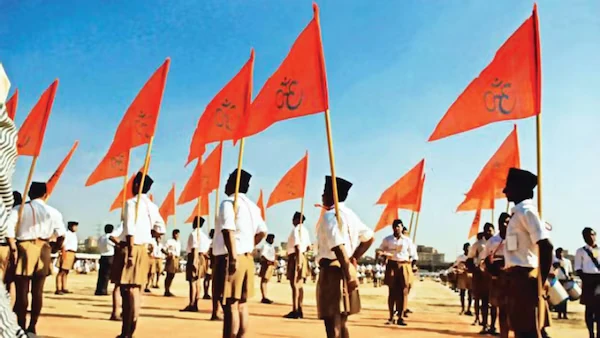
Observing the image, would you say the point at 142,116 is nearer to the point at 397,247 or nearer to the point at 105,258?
the point at 397,247

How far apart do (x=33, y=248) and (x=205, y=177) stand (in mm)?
5265

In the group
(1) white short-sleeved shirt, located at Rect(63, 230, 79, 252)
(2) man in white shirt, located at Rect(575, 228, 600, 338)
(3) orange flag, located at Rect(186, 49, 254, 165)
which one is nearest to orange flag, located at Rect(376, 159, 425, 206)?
(2) man in white shirt, located at Rect(575, 228, 600, 338)

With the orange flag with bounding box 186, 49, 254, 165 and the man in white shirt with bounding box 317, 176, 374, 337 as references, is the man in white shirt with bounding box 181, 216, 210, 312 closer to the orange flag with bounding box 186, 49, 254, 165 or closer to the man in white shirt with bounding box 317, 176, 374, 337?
the orange flag with bounding box 186, 49, 254, 165

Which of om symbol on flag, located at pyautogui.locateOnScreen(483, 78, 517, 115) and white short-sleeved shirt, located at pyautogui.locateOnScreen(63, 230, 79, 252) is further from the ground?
om symbol on flag, located at pyautogui.locateOnScreen(483, 78, 517, 115)

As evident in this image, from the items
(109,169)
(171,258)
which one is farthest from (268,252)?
(109,169)

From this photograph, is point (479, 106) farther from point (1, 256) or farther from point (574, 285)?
point (574, 285)

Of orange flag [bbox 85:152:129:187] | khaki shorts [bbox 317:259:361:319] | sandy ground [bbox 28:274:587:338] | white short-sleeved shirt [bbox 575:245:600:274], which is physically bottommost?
sandy ground [bbox 28:274:587:338]

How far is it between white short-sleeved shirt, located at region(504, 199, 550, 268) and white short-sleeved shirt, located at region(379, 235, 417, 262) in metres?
6.34

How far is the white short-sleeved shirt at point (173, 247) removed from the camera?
18.6 metres

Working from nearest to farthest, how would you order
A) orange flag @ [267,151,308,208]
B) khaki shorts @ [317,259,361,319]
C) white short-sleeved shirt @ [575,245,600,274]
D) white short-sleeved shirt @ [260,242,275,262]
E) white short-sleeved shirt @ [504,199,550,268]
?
1. white short-sleeved shirt @ [504,199,550,268]
2. khaki shorts @ [317,259,361,319]
3. white short-sleeved shirt @ [575,245,600,274]
4. orange flag @ [267,151,308,208]
5. white short-sleeved shirt @ [260,242,275,262]

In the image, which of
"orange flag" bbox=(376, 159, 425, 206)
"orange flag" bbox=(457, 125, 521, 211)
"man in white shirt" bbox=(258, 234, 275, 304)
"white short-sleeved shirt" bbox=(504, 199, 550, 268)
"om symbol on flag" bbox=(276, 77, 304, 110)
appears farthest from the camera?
"man in white shirt" bbox=(258, 234, 275, 304)

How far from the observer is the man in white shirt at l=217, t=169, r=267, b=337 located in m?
6.03

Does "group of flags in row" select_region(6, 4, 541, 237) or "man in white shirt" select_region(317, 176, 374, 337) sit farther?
"group of flags in row" select_region(6, 4, 541, 237)

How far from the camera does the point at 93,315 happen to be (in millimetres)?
10508
